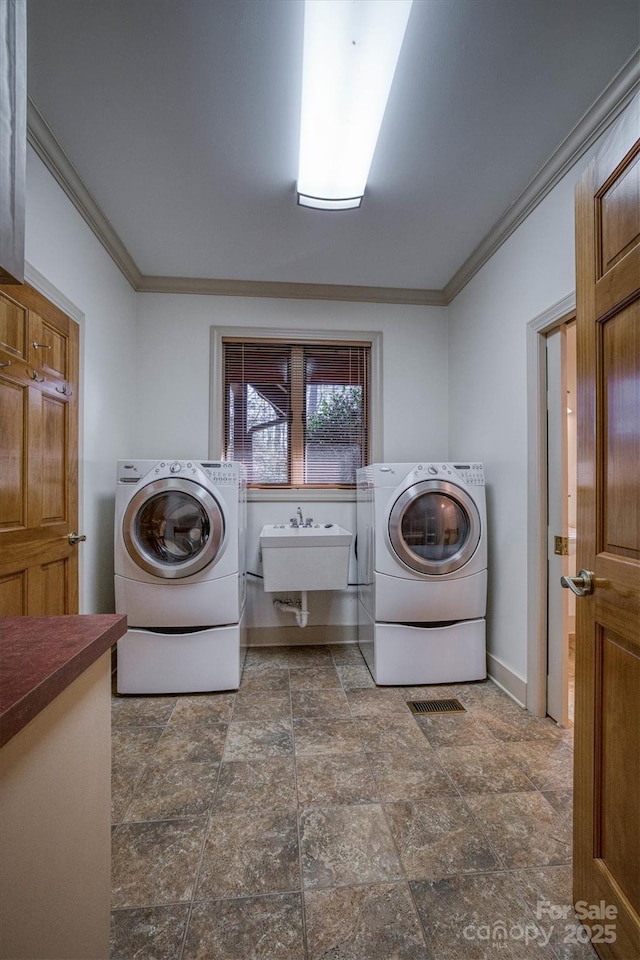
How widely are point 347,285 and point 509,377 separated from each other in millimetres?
1445

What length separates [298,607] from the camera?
3.08 meters

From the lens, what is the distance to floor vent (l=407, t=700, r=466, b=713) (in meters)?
2.20

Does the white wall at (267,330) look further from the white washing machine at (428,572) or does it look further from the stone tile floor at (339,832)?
the stone tile floor at (339,832)

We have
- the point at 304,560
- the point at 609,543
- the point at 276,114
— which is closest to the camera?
the point at 609,543

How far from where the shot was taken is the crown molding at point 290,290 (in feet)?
9.98

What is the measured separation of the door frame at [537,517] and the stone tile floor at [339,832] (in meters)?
0.20

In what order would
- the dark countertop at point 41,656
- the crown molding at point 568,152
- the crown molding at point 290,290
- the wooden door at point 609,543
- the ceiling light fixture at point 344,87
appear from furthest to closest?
the crown molding at point 290,290
the crown molding at point 568,152
the ceiling light fixture at point 344,87
the wooden door at point 609,543
the dark countertop at point 41,656

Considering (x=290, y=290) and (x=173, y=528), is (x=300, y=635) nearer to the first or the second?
(x=173, y=528)

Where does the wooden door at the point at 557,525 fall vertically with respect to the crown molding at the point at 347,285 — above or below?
below

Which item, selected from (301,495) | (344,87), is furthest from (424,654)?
(344,87)

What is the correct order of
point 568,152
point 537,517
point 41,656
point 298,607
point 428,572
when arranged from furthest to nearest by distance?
1. point 298,607
2. point 428,572
3. point 537,517
4. point 568,152
5. point 41,656

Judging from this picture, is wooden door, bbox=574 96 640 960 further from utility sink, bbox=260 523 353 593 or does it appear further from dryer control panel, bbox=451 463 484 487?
utility sink, bbox=260 523 353 593

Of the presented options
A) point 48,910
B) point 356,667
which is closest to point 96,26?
point 48,910

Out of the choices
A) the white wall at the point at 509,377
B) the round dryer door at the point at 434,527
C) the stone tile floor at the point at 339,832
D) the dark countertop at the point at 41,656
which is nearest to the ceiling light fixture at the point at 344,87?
the white wall at the point at 509,377
